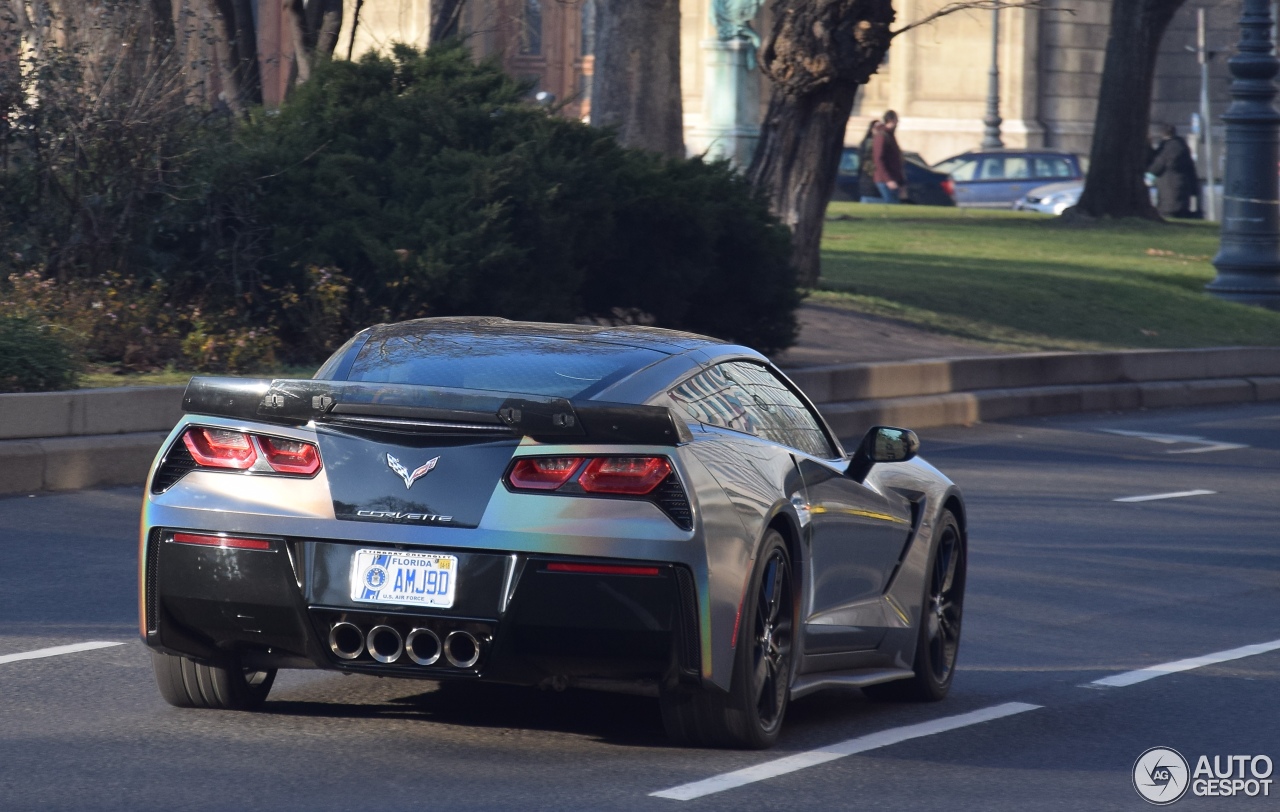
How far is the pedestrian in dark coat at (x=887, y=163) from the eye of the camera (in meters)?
40.7

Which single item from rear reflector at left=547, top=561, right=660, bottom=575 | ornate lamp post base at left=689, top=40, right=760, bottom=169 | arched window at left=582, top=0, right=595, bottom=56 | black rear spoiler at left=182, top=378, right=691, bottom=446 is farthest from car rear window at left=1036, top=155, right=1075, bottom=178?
rear reflector at left=547, top=561, right=660, bottom=575

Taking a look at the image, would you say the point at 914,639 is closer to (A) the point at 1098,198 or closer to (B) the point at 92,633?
(B) the point at 92,633

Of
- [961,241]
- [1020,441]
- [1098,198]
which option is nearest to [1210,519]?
[1020,441]

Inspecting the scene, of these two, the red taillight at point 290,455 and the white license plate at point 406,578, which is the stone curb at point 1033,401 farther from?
the white license plate at point 406,578

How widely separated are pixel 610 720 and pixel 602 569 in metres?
1.16

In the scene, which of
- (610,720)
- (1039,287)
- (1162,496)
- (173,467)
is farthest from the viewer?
(1039,287)

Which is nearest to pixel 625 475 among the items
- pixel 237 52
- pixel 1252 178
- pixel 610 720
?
pixel 610 720

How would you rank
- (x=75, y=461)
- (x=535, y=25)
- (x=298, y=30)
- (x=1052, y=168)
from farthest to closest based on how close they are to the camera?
1. (x=535, y=25)
2. (x=1052, y=168)
3. (x=298, y=30)
4. (x=75, y=461)

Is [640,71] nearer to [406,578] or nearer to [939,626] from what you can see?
[939,626]

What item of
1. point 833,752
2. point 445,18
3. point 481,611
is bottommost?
point 833,752

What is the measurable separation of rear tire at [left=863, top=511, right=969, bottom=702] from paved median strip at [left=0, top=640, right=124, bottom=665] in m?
2.91

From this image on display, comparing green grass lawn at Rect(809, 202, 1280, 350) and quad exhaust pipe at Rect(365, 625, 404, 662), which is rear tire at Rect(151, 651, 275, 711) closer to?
quad exhaust pipe at Rect(365, 625, 404, 662)

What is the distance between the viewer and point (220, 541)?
19.5 feet

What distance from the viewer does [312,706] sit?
6766mm
